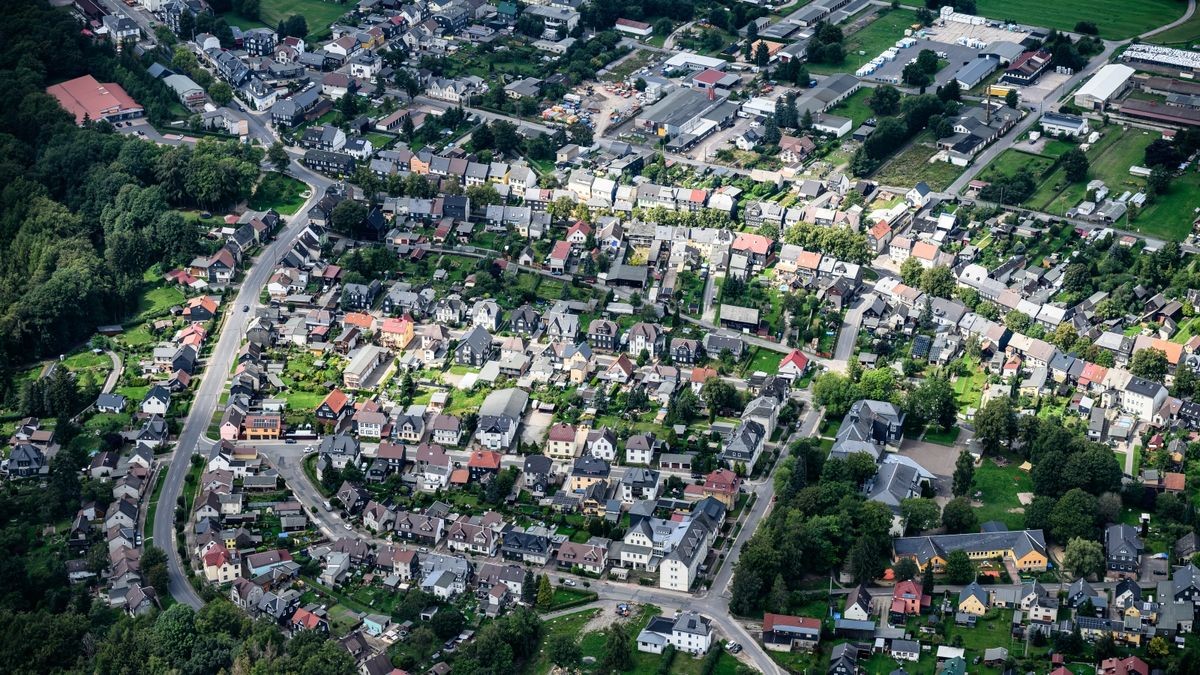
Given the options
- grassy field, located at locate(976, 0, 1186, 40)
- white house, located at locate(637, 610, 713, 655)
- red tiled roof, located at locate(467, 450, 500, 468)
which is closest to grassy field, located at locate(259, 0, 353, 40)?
grassy field, located at locate(976, 0, 1186, 40)

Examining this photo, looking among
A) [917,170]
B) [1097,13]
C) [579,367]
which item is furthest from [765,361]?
[1097,13]

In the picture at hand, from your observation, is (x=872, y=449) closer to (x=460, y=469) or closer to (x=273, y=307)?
(x=460, y=469)

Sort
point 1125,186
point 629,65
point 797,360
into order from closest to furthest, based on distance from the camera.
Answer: point 797,360, point 1125,186, point 629,65

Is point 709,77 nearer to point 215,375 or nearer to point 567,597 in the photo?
point 215,375

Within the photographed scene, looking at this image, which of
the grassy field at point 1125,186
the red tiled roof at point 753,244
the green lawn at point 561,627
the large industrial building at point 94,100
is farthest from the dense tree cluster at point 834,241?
the large industrial building at point 94,100

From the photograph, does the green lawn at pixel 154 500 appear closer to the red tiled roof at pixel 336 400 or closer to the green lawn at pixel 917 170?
the red tiled roof at pixel 336 400

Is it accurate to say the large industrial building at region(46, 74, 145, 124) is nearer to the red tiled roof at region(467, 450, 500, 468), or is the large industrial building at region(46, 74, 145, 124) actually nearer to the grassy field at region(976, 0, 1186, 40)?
the red tiled roof at region(467, 450, 500, 468)
